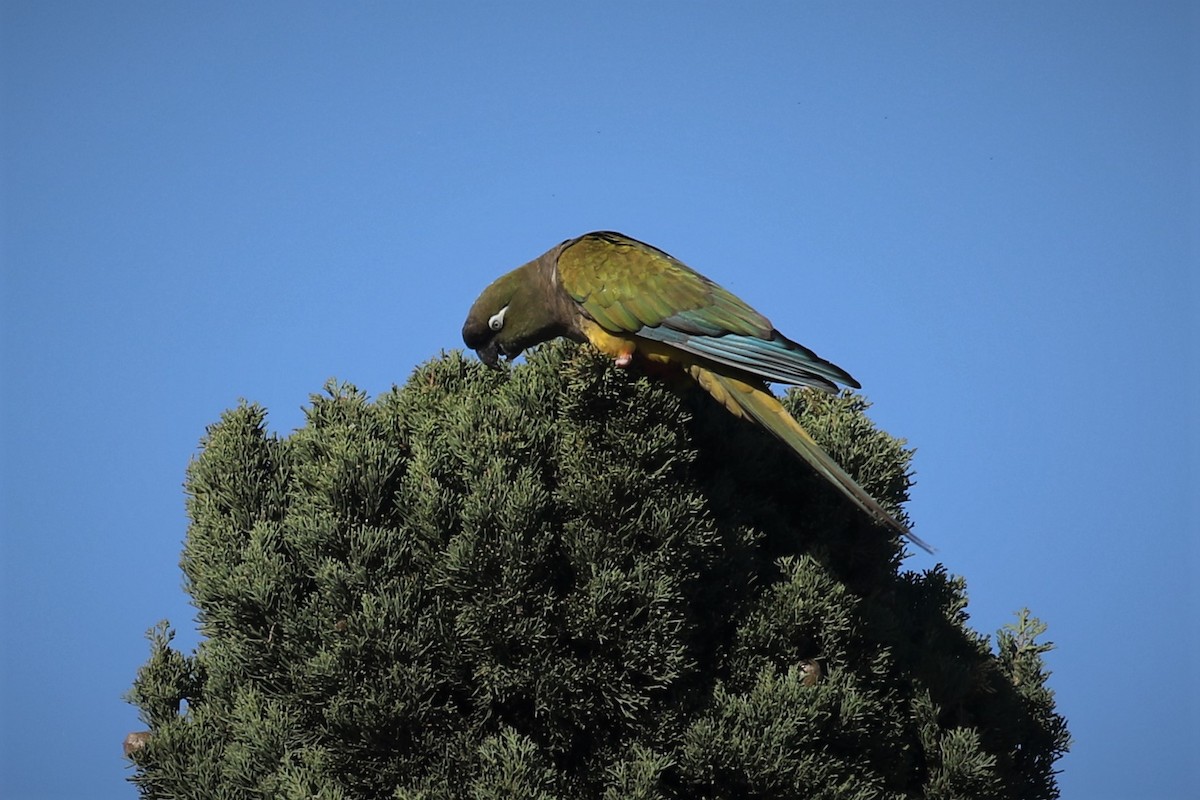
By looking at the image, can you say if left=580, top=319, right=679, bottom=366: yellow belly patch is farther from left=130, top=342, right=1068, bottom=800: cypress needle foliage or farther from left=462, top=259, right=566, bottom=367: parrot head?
left=462, top=259, right=566, bottom=367: parrot head

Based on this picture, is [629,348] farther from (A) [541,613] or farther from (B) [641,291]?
(A) [541,613]

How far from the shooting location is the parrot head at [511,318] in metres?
8.38

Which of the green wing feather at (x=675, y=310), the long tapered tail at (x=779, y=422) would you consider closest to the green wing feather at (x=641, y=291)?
the green wing feather at (x=675, y=310)

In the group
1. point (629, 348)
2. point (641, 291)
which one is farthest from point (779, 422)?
point (641, 291)

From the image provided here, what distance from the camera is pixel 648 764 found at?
6676mm

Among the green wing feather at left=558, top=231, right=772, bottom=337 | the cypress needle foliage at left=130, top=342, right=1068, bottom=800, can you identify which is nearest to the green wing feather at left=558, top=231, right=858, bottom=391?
the green wing feather at left=558, top=231, right=772, bottom=337

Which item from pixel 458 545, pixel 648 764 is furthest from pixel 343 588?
pixel 648 764

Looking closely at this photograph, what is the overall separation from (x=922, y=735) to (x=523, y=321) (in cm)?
371

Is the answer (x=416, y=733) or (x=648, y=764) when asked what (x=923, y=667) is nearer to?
(x=648, y=764)

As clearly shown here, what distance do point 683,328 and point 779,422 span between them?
79 centimetres

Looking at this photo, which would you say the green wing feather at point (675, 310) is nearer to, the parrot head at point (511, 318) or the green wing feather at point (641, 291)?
the green wing feather at point (641, 291)

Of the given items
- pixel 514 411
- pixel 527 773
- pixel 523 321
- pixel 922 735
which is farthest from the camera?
pixel 523 321

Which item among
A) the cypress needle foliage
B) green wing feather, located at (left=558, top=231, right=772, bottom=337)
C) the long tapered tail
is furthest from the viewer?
green wing feather, located at (left=558, top=231, right=772, bottom=337)

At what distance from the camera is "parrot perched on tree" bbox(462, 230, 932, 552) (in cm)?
714
